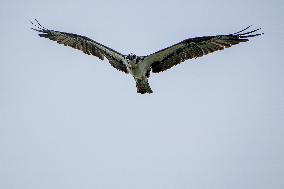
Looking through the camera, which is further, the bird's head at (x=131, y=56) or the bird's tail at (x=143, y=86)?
the bird's tail at (x=143, y=86)

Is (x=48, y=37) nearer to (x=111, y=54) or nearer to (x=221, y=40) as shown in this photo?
(x=111, y=54)

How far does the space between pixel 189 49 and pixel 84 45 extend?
4.09 m

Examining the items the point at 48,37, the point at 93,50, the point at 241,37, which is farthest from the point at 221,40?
the point at 48,37

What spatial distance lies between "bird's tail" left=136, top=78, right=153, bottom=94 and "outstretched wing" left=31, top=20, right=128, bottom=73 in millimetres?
819

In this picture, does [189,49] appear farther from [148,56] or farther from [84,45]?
[84,45]

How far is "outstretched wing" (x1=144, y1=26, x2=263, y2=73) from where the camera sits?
52.1 ft

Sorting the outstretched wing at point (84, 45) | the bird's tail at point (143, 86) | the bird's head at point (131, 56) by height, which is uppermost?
the outstretched wing at point (84, 45)

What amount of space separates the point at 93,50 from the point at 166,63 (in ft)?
9.41

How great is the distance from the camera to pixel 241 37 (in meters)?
15.4

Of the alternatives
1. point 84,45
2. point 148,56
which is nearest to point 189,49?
point 148,56

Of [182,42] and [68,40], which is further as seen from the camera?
[68,40]

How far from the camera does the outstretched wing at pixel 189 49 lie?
52.1 ft

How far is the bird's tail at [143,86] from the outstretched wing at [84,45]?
32.2 inches

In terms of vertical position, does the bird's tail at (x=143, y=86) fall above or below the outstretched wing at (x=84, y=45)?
below
